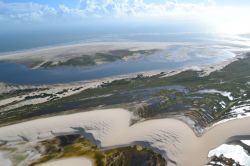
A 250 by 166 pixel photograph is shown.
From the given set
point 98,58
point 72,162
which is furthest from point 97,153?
point 98,58

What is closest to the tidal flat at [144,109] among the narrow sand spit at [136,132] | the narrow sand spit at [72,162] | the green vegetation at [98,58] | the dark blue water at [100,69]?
the narrow sand spit at [136,132]

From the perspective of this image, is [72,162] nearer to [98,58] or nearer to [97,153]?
[97,153]

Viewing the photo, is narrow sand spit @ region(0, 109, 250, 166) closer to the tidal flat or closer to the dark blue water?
the tidal flat

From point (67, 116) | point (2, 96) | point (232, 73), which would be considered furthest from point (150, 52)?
point (67, 116)

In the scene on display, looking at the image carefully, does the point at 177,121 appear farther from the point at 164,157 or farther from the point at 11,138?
the point at 11,138

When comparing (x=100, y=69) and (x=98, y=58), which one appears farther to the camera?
(x=98, y=58)

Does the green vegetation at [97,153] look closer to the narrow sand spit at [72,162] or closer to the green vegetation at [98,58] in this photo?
the narrow sand spit at [72,162]
